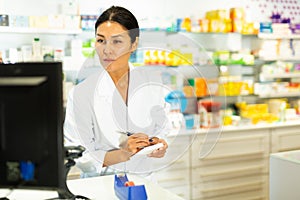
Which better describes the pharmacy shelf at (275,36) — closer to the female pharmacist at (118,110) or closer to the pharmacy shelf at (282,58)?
the pharmacy shelf at (282,58)

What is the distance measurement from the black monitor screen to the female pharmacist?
392 millimetres

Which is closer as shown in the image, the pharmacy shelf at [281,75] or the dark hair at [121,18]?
the dark hair at [121,18]

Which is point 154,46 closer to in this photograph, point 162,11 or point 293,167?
point 293,167

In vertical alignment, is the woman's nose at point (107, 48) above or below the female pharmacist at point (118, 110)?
above

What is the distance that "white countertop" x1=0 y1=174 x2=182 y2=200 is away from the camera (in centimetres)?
177

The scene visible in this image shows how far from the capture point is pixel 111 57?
1.57 meters

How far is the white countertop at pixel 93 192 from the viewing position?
1.77 meters

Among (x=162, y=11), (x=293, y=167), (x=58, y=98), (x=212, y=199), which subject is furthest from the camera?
(x=162, y=11)

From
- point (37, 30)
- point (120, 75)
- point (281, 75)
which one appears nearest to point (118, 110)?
point (120, 75)

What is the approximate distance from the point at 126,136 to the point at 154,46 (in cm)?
37

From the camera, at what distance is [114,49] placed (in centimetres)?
157

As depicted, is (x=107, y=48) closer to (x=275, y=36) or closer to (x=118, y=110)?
(x=118, y=110)

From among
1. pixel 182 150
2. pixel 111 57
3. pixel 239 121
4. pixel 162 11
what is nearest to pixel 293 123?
pixel 239 121

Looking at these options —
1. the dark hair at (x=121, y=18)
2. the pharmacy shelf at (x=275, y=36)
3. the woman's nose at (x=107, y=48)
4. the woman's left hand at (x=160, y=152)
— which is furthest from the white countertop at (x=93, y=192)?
the pharmacy shelf at (x=275, y=36)
